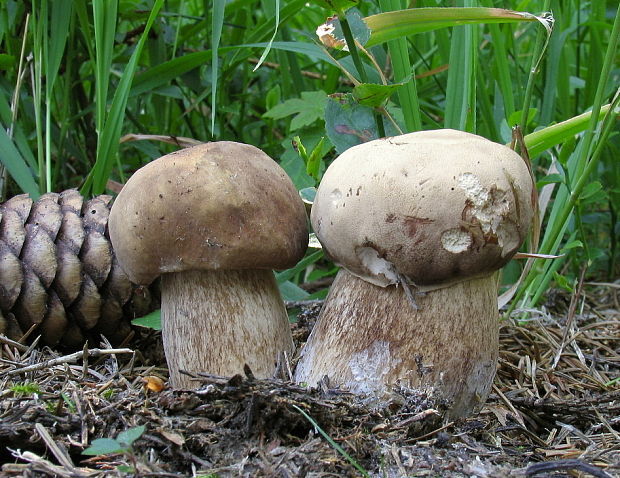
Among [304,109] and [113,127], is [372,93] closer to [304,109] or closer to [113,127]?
[304,109]

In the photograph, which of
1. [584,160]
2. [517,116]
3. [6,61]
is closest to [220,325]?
[517,116]

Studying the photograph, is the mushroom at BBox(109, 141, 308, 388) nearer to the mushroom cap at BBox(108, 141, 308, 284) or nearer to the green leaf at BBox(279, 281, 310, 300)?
the mushroom cap at BBox(108, 141, 308, 284)

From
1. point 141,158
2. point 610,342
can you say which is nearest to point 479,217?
point 610,342

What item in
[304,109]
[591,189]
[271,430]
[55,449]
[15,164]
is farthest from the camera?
[304,109]

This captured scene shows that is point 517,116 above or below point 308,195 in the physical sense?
above

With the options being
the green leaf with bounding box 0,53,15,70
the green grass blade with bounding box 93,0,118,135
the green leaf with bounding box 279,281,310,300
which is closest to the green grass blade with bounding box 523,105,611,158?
the green leaf with bounding box 279,281,310,300

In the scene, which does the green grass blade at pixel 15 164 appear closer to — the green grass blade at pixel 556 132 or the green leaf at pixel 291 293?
the green leaf at pixel 291 293
